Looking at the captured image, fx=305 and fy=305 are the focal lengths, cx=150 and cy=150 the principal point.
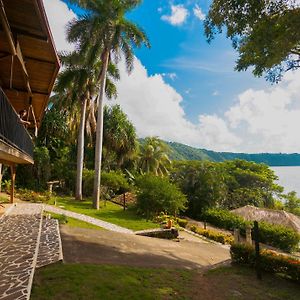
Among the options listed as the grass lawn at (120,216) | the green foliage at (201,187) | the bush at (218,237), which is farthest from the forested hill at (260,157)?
the bush at (218,237)

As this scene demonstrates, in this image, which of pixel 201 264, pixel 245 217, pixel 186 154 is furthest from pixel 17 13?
pixel 186 154

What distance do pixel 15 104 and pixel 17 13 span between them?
7.70 meters

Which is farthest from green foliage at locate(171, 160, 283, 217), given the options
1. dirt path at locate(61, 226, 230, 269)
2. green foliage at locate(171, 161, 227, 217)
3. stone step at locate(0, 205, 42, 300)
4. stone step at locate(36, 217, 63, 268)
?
stone step at locate(36, 217, 63, 268)

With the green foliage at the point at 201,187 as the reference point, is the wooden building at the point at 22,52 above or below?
above

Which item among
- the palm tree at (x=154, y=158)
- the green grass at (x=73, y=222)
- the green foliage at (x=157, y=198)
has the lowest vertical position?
the green grass at (x=73, y=222)

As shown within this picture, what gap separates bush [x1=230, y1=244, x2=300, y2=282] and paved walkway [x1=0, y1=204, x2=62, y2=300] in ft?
22.8

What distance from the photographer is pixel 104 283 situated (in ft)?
25.2

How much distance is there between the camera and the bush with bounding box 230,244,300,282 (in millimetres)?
10648

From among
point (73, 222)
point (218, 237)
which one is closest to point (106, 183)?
point (218, 237)

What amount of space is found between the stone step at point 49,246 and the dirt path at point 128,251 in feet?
1.02

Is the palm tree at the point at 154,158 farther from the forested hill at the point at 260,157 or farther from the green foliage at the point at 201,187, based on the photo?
the forested hill at the point at 260,157

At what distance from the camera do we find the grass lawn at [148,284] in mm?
7055

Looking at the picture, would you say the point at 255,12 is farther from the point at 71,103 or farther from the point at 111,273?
the point at 71,103

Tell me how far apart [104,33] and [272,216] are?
19.9 meters
